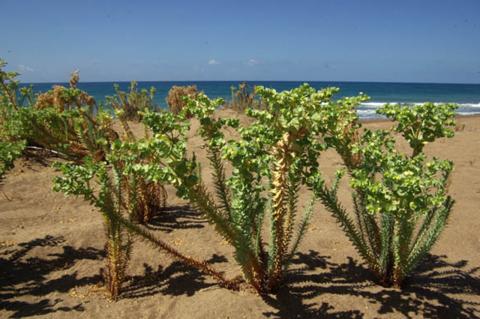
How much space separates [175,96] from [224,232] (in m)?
10.6

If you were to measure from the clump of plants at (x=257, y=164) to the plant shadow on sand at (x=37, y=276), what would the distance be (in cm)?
129

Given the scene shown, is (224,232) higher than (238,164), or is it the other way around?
(238,164)

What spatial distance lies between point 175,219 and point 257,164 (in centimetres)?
243

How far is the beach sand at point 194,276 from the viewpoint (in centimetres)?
270

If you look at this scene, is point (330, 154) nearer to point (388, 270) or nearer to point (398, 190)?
point (388, 270)

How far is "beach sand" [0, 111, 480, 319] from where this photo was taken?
2695mm

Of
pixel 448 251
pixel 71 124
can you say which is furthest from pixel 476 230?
pixel 71 124

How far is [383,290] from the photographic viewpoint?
2.86 metres

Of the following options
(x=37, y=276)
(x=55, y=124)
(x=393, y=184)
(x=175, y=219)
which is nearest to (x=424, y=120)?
(x=393, y=184)

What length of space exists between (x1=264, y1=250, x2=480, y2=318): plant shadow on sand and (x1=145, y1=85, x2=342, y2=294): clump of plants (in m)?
0.22

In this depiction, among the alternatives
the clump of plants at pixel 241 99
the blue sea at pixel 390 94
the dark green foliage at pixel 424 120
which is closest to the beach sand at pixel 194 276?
the dark green foliage at pixel 424 120

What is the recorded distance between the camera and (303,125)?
2117 millimetres

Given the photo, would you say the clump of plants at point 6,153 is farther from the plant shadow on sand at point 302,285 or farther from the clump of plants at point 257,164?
the clump of plants at point 257,164

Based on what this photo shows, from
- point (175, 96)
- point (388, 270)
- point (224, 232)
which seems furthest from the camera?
point (175, 96)
